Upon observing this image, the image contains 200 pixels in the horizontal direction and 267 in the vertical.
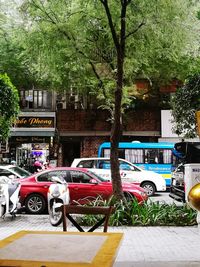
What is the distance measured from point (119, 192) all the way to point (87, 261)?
8.95 metres

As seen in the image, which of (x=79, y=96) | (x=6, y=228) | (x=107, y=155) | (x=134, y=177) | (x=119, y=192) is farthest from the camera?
(x=79, y=96)

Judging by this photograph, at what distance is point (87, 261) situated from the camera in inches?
123

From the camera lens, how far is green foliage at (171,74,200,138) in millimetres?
12000

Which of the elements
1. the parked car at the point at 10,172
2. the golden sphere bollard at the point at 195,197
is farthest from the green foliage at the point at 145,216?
the golden sphere bollard at the point at 195,197

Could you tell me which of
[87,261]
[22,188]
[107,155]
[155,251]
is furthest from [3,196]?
[107,155]

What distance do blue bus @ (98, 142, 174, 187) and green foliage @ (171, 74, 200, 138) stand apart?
1015 cm

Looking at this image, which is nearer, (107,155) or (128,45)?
(128,45)

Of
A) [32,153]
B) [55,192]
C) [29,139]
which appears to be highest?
[29,139]

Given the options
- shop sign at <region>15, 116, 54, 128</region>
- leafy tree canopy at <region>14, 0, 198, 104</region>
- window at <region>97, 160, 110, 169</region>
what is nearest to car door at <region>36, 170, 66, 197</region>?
leafy tree canopy at <region>14, 0, 198, 104</region>

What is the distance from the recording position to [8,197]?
11.6m

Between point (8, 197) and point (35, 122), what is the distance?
17622 millimetres

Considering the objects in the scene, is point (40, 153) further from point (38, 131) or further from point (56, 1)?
point (56, 1)

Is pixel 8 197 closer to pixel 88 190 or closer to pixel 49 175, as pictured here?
pixel 49 175

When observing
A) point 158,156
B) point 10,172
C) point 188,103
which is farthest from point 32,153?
point 188,103
